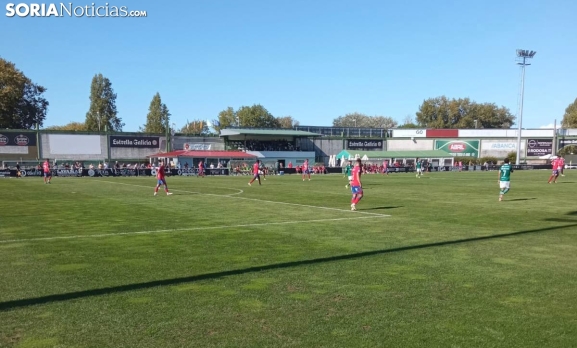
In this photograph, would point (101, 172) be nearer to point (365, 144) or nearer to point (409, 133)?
point (365, 144)

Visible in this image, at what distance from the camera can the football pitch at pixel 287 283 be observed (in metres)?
4.98

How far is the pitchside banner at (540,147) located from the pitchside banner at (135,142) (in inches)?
2952

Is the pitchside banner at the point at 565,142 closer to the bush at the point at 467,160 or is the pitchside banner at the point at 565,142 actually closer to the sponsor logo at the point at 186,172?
the bush at the point at 467,160

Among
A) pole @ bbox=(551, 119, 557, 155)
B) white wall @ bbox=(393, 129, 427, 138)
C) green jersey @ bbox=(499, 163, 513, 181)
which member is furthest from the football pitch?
white wall @ bbox=(393, 129, 427, 138)

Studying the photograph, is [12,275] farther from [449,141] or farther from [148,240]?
[449,141]

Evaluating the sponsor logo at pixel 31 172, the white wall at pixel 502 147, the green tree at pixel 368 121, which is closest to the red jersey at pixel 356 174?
the sponsor logo at pixel 31 172

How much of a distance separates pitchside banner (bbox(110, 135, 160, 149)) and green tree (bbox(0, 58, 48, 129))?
20100mm

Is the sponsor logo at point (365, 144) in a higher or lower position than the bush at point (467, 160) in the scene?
higher

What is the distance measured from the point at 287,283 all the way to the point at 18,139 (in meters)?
67.7

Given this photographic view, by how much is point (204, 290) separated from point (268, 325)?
65.8 inches

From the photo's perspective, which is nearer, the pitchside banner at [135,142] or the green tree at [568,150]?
the pitchside banner at [135,142]

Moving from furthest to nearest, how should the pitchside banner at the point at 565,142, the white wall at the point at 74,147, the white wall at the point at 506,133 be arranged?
the white wall at the point at 506,133 < the pitchside banner at the point at 565,142 < the white wall at the point at 74,147

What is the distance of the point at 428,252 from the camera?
9297 millimetres

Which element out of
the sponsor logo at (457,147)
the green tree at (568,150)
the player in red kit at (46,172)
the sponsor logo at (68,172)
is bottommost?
the sponsor logo at (68,172)
